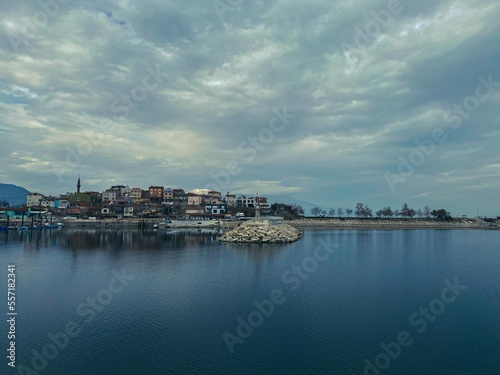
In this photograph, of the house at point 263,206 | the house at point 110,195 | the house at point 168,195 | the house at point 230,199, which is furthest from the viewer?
the house at point 230,199

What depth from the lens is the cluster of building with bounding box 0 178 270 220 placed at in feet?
377

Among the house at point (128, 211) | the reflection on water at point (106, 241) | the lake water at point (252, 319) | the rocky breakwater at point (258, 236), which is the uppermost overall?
the house at point (128, 211)

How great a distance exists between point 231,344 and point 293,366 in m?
3.29

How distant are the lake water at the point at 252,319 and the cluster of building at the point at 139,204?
245 ft

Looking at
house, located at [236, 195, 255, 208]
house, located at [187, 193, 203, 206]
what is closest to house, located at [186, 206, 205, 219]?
house, located at [187, 193, 203, 206]

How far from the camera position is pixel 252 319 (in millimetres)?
18984

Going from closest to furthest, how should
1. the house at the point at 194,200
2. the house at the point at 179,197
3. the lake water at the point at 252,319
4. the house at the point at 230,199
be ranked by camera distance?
1. the lake water at the point at 252,319
2. the house at the point at 194,200
3. the house at the point at 179,197
4. the house at the point at 230,199

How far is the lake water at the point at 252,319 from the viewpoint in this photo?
1406cm

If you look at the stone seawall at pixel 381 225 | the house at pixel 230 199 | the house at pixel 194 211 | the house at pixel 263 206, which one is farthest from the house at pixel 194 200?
the stone seawall at pixel 381 225

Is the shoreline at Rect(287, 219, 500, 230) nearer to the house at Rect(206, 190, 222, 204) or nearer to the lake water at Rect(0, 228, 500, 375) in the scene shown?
the house at Rect(206, 190, 222, 204)

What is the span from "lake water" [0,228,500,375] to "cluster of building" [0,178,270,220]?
7475 cm

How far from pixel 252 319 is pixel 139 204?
364 ft

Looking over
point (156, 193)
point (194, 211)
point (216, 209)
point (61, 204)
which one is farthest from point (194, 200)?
point (61, 204)

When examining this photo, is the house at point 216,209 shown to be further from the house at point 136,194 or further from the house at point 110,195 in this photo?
the house at point 110,195
